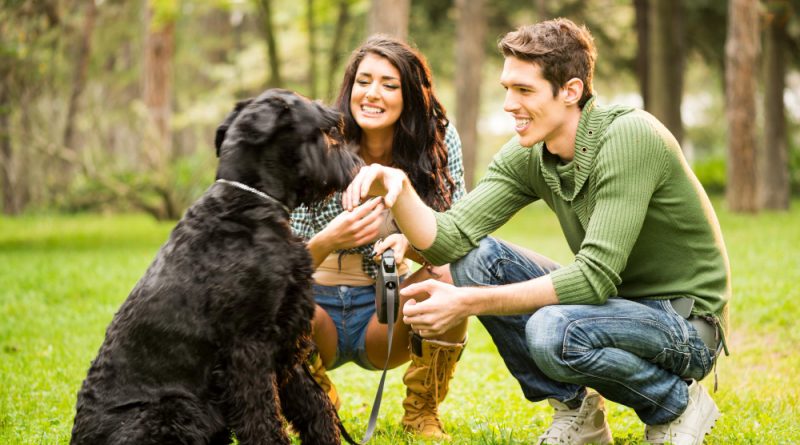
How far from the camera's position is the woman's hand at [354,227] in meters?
3.29

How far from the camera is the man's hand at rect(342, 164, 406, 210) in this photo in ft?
9.96

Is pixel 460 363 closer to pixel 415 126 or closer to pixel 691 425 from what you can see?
pixel 415 126

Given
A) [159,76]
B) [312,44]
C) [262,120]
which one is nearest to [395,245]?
[262,120]

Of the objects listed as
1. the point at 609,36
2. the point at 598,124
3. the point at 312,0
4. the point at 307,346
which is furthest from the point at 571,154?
the point at 312,0

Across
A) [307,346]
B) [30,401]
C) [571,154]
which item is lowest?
[30,401]

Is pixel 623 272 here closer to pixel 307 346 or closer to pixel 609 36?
pixel 307 346

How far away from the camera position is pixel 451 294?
303cm

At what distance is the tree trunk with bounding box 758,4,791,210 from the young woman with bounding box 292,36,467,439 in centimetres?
1302

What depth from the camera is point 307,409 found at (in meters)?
3.18

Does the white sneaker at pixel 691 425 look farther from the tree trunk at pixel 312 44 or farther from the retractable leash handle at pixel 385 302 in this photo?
the tree trunk at pixel 312 44

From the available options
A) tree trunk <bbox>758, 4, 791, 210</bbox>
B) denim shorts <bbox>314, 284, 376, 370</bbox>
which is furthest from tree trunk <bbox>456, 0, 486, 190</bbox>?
denim shorts <bbox>314, 284, 376, 370</bbox>

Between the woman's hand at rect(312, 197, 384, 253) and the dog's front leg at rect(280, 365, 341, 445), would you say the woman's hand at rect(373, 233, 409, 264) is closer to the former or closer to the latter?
the woman's hand at rect(312, 197, 384, 253)

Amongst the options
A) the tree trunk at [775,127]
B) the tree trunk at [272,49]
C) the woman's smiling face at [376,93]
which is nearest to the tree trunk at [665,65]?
the tree trunk at [775,127]

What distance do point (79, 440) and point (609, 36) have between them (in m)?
16.5
